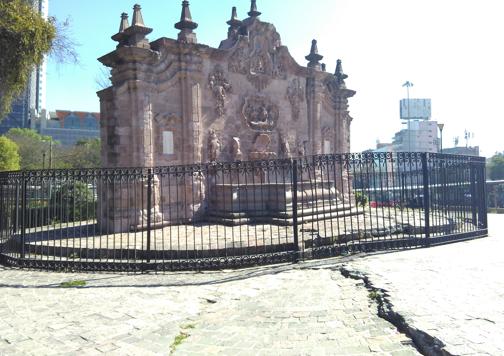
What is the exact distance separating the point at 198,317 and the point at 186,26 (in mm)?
10716

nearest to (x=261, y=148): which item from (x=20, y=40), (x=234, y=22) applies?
(x=234, y=22)

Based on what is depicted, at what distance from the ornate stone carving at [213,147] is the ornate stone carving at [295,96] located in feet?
14.1

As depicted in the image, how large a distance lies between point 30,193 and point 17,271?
6.42ft

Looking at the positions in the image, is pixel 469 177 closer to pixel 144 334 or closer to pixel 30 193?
pixel 144 334

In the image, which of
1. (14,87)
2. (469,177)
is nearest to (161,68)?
(14,87)

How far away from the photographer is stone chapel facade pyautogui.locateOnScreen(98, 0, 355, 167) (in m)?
12.1

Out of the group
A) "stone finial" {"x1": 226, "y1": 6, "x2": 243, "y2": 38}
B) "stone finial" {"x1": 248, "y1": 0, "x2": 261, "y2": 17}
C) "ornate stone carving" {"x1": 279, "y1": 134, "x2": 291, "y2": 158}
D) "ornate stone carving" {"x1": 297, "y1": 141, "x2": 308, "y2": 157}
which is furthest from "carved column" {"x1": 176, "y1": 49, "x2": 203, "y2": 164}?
"ornate stone carving" {"x1": 297, "y1": 141, "x2": 308, "y2": 157}

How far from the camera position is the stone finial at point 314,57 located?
18078 millimetres

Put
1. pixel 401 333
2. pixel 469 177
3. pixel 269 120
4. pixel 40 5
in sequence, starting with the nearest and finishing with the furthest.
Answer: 1. pixel 401 333
2. pixel 40 5
3. pixel 469 177
4. pixel 269 120

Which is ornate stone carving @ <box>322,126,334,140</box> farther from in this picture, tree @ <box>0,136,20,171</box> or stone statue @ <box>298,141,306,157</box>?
tree @ <box>0,136,20,171</box>

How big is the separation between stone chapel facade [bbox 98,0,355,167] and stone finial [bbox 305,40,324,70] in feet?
0.14

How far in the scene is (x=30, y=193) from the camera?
9.15m

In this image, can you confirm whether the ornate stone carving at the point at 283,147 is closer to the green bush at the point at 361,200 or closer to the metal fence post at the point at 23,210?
the green bush at the point at 361,200

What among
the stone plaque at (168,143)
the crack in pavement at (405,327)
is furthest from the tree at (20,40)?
the crack in pavement at (405,327)
